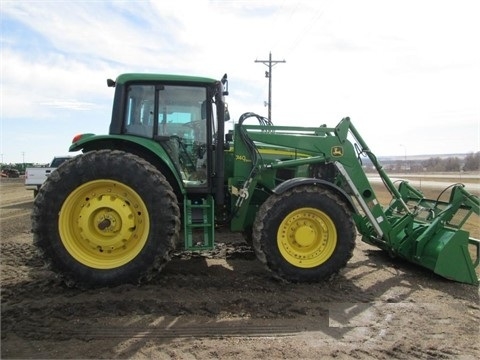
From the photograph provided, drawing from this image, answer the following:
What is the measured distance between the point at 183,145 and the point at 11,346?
308 cm

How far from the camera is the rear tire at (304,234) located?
5.42 m

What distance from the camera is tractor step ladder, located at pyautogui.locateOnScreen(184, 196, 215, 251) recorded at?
5.36m

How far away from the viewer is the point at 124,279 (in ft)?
16.4

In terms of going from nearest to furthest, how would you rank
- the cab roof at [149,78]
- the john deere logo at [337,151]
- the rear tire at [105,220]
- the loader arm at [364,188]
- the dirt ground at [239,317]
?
the dirt ground at [239,317], the rear tire at [105,220], the cab roof at [149,78], the loader arm at [364,188], the john deere logo at [337,151]

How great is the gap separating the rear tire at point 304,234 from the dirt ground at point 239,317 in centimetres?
23

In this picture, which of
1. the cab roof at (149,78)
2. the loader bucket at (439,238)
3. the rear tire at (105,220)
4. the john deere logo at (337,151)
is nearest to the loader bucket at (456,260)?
the loader bucket at (439,238)

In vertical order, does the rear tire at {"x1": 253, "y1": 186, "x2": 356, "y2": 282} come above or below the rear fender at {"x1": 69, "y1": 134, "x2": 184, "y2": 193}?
below

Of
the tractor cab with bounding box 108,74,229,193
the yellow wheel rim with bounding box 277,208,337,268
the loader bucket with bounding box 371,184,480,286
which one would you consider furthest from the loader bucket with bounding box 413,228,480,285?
the tractor cab with bounding box 108,74,229,193

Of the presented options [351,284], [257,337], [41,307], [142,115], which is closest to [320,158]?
[351,284]

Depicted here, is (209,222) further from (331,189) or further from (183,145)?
(331,189)

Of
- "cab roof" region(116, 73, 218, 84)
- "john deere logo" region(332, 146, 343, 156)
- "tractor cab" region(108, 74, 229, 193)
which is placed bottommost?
"john deere logo" region(332, 146, 343, 156)

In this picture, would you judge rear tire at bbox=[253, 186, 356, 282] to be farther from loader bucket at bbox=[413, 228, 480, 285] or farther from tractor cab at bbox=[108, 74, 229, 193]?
loader bucket at bbox=[413, 228, 480, 285]

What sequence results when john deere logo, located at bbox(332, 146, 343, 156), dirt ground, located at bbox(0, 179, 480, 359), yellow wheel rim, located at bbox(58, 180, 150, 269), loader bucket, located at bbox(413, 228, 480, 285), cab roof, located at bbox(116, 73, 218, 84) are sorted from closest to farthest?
1. dirt ground, located at bbox(0, 179, 480, 359)
2. yellow wheel rim, located at bbox(58, 180, 150, 269)
3. cab roof, located at bbox(116, 73, 218, 84)
4. loader bucket, located at bbox(413, 228, 480, 285)
5. john deere logo, located at bbox(332, 146, 343, 156)

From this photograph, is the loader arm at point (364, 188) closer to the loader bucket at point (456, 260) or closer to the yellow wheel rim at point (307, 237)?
the loader bucket at point (456, 260)
